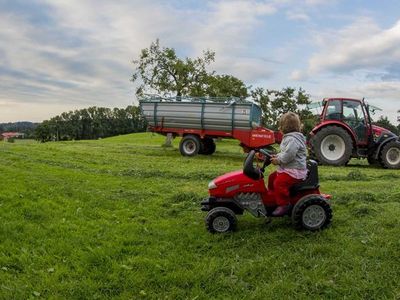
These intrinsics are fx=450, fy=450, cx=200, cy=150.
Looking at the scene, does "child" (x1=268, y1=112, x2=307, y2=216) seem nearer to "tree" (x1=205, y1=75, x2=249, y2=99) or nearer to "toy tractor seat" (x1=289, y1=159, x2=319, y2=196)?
"toy tractor seat" (x1=289, y1=159, x2=319, y2=196)

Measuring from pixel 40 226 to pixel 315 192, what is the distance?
4070mm

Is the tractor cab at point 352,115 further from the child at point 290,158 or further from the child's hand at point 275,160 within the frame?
the child's hand at point 275,160

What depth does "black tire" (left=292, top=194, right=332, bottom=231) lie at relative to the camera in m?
6.15

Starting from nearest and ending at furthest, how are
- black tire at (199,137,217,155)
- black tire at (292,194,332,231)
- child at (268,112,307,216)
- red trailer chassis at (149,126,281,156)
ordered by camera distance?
child at (268,112,307,216), black tire at (292,194,332,231), red trailer chassis at (149,126,281,156), black tire at (199,137,217,155)

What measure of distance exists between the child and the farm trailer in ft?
36.4

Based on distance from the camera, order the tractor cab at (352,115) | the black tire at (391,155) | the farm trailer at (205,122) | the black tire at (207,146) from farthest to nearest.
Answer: the black tire at (207,146), the farm trailer at (205,122), the tractor cab at (352,115), the black tire at (391,155)

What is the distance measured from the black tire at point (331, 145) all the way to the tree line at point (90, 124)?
254ft

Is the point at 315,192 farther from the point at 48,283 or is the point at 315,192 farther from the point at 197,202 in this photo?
the point at 48,283

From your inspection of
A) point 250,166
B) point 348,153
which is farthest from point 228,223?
point 348,153

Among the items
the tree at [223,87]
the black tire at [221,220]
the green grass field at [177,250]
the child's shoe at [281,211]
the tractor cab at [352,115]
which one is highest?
the tree at [223,87]

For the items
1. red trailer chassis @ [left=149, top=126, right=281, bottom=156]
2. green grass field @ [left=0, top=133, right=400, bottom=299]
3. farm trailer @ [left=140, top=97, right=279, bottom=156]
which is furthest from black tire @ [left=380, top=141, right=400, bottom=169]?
green grass field @ [left=0, top=133, right=400, bottom=299]

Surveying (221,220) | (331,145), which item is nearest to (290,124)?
(221,220)

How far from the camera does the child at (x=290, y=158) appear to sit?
19.8ft

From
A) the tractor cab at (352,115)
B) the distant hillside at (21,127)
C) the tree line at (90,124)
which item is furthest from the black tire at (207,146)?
the distant hillside at (21,127)
